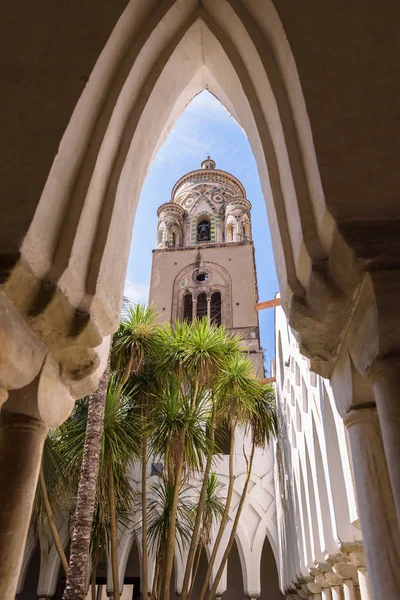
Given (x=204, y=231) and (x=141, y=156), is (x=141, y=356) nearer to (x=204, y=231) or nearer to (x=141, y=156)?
(x=141, y=156)

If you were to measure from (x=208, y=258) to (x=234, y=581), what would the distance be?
54.0ft

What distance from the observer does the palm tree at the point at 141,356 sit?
27.6ft

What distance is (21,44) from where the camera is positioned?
2.29 metres

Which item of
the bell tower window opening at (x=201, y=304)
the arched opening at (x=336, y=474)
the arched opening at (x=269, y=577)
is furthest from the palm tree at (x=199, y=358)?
the bell tower window opening at (x=201, y=304)

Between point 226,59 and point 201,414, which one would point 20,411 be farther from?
point 201,414

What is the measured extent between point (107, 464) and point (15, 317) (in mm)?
6196

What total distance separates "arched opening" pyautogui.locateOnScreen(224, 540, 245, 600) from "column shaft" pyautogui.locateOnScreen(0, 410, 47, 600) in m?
15.4

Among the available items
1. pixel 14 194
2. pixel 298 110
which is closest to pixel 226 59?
pixel 298 110

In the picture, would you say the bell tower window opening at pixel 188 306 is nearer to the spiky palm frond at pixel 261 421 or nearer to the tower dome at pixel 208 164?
the tower dome at pixel 208 164

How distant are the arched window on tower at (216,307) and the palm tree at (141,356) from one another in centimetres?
1706

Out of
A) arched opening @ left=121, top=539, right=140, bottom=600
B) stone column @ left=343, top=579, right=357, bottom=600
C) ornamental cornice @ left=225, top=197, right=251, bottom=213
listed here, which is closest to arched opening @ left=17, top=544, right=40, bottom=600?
arched opening @ left=121, top=539, right=140, bottom=600

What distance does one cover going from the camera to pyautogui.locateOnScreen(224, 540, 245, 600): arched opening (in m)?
15.8

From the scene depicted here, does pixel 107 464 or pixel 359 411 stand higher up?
pixel 107 464

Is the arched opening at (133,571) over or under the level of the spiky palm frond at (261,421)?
under
